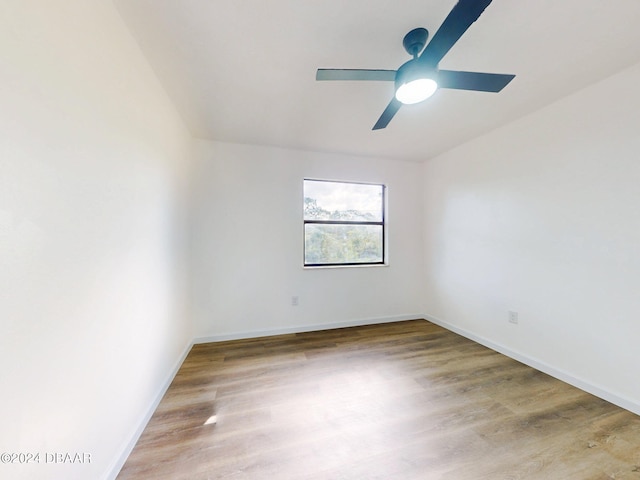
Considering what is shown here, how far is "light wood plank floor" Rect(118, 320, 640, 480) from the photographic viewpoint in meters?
1.25

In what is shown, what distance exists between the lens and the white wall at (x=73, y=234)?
71 centimetres

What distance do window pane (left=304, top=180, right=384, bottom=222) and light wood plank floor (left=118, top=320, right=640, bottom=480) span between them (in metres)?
1.81

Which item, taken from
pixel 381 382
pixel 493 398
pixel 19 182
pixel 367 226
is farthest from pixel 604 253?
A: pixel 19 182

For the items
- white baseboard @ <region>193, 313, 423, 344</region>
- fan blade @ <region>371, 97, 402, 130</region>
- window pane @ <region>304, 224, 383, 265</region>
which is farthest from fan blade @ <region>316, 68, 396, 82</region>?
white baseboard @ <region>193, 313, 423, 344</region>

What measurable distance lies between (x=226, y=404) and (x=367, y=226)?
2.64 meters

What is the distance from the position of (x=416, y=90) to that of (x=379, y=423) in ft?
7.01

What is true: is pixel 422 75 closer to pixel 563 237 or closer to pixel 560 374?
pixel 563 237

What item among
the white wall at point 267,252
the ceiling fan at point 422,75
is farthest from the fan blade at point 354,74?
the white wall at point 267,252

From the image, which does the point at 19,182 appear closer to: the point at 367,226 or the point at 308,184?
the point at 308,184

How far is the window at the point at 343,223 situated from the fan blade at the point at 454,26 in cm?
213

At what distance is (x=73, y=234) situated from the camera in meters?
0.94

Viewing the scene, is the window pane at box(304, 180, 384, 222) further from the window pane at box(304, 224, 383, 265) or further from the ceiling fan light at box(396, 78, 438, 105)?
the ceiling fan light at box(396, 78, 438, 105)

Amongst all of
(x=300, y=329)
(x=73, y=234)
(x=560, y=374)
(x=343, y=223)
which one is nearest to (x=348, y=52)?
(x=73, y=234)

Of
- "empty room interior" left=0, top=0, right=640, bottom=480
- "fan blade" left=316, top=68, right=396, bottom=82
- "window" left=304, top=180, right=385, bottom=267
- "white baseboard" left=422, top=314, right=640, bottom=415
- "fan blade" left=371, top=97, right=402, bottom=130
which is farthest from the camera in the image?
"window" left=304, top=180, right=385, bottom=267
